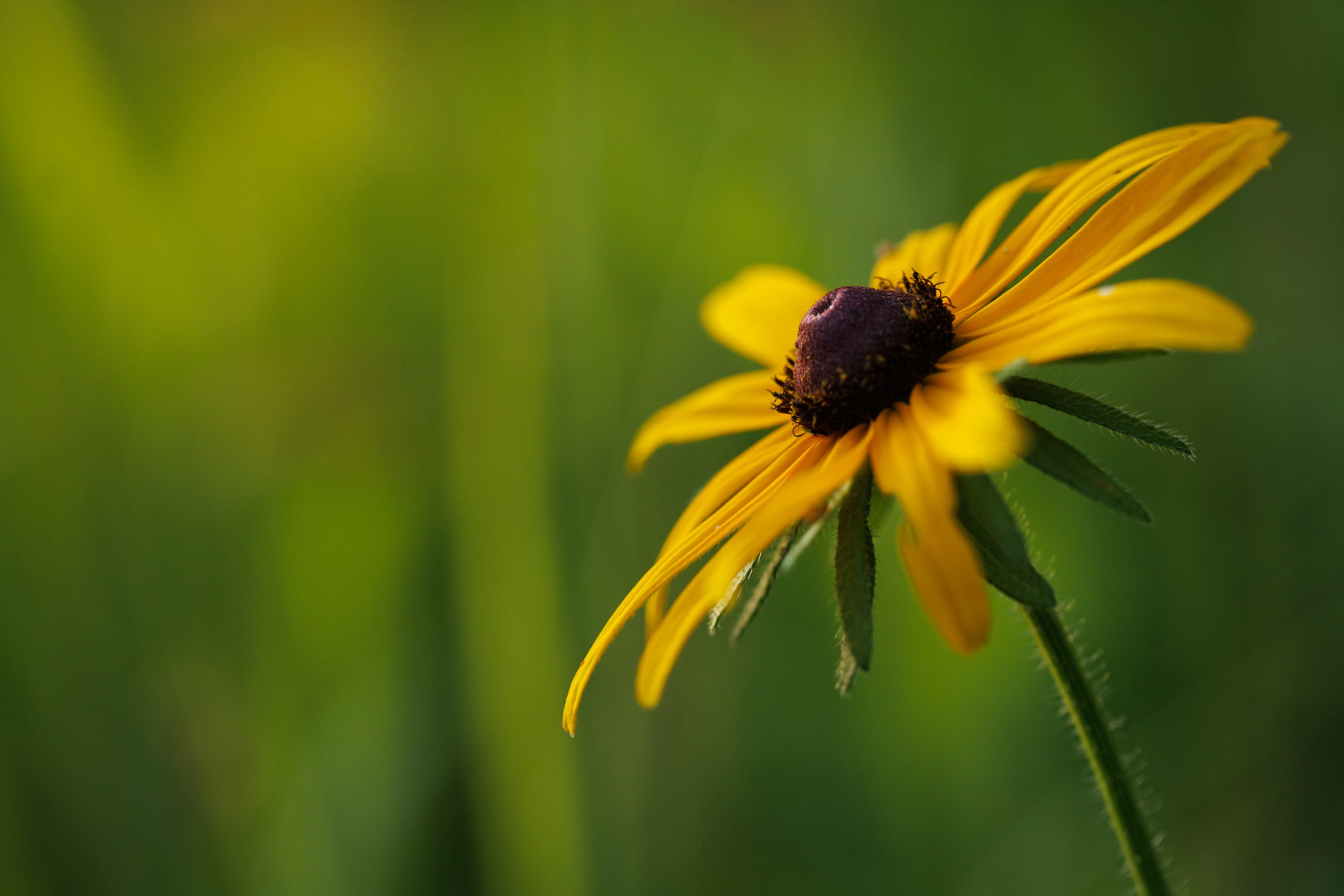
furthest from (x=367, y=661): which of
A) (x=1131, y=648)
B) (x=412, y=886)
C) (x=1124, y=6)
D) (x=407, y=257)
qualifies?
(x=1124, y=6)

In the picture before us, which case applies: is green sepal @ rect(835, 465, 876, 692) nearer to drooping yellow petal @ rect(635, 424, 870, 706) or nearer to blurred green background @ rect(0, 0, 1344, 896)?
drooping yellow petal @ rect(635, 424, 870, 706)

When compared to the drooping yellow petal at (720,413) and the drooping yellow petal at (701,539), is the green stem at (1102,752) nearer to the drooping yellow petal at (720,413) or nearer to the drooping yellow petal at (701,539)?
A: the drooping yellow petal at (701,539)

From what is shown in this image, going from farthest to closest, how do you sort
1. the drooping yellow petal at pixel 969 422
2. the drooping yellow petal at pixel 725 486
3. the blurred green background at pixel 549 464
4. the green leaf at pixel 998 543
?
the blurred green background at pixel 549 464, the drooping yellow petal at pixel 725 486, the green leaf at pixel 998 543, the drooping yellow petal at pixel 969 422

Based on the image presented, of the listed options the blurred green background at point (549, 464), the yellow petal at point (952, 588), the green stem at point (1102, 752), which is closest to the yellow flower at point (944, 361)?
the yellow petal at point (952, 588)

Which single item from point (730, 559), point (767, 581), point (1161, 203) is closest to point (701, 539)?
point (767, 581)

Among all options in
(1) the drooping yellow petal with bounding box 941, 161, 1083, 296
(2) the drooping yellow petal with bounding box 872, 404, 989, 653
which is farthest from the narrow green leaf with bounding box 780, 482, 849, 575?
(1) the drooping yellow petal with bounding box 941, 161, 1083, 296

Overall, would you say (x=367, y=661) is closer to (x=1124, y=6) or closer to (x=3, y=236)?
(x=3, y=236)
